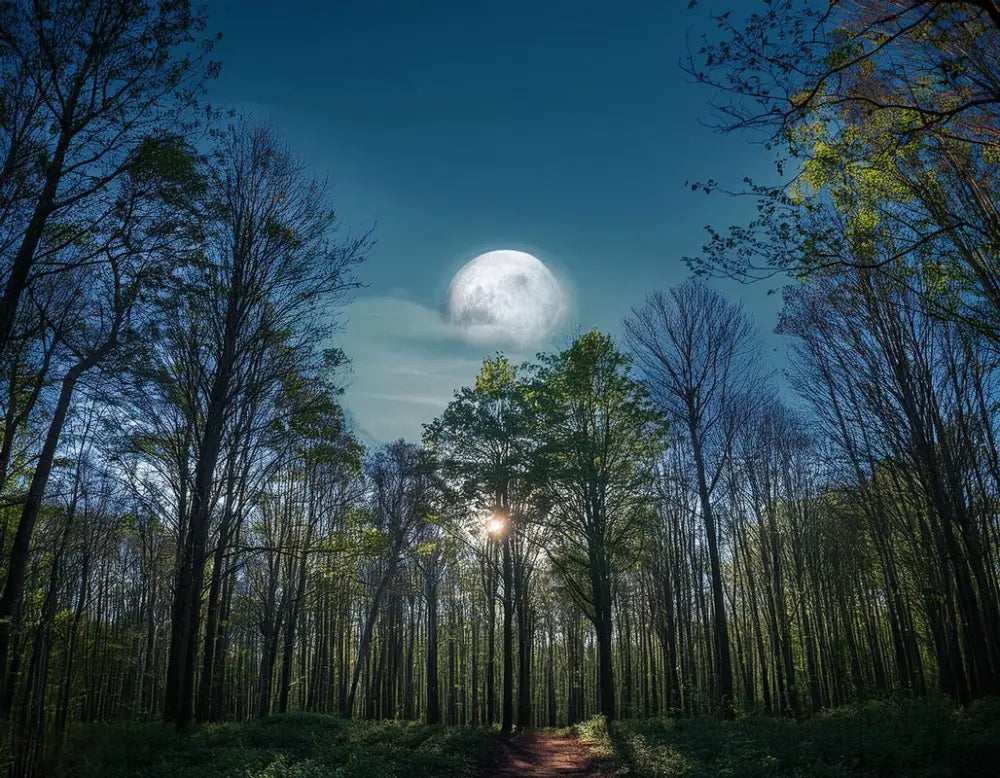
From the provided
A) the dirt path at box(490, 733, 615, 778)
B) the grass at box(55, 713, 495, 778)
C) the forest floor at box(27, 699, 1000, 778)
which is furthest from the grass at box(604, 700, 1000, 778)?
the grass at box(55, 713, 495, 778)

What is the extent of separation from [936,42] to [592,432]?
13734mm

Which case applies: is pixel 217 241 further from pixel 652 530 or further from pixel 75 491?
pixel 652 530

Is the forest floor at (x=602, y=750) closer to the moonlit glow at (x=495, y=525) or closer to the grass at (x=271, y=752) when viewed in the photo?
the grass at (x=271, y=752)

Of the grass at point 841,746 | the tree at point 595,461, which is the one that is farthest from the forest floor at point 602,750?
the tree at point 595,461

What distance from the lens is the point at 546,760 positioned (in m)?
13.3

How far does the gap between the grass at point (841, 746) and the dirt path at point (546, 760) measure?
0.71m

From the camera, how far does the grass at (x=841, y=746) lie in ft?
24.6

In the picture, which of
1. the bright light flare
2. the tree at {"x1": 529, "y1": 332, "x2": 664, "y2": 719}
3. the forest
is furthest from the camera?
the bright light flare

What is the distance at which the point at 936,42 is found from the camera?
17.6ft

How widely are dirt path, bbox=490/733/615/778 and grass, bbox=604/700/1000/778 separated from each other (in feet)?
2.33

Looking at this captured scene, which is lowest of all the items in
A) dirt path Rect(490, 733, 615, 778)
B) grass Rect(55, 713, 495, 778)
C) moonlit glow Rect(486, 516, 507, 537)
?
dirt path Rect(490, 733, 615, 778)

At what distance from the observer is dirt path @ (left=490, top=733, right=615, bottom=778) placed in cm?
1110

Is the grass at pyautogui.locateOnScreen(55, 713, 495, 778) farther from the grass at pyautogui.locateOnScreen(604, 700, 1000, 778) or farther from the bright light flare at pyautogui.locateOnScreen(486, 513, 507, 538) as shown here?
the bright light flare at pyautogui.locateOnScreen(486, 513, 507, 538)

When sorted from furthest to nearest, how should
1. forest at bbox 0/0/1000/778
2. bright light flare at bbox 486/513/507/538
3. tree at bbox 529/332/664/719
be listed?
bright light flare at bbox 486/513/507/538
tree at bbox 529/332/664/719
forest at bbox 0/0/1000/778
